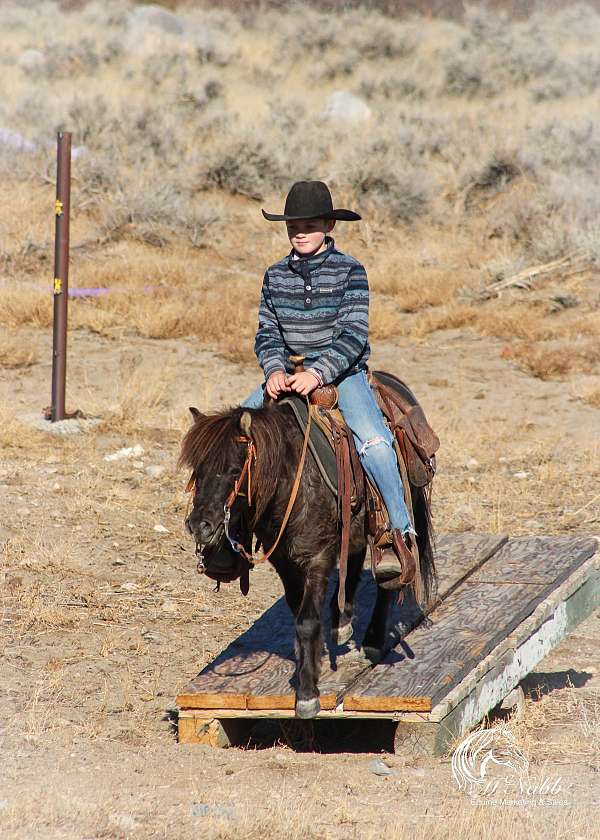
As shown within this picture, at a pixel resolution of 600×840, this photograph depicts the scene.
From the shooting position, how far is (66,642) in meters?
7.42

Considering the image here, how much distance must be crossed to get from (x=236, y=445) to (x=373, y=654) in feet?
5.57

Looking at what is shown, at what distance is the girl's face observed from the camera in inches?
239

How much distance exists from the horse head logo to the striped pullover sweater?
1.95 metres

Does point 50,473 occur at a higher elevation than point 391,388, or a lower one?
lower

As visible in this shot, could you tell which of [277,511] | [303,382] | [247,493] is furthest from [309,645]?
[303,382]

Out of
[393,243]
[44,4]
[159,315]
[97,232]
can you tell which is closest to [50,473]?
[159,315]

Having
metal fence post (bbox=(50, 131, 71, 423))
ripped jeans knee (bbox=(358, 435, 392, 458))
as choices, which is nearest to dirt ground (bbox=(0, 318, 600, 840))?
metal fence post (bbox=(50, 131, 71, 423))

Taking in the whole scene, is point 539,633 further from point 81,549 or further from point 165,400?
point 165,400

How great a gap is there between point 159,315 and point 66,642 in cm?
786

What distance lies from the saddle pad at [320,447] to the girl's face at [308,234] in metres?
0.82

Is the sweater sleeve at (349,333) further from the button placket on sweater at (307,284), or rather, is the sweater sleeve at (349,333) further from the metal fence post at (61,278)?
the metal fence post at (61,278)

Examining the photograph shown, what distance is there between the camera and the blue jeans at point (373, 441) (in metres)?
5.99

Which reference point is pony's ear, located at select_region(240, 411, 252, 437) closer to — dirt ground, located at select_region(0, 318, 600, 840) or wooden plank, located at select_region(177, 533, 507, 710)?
wooden plank, located at select_region(177, 533, 507, 710)

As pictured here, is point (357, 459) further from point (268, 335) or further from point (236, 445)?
point (236, 445)
